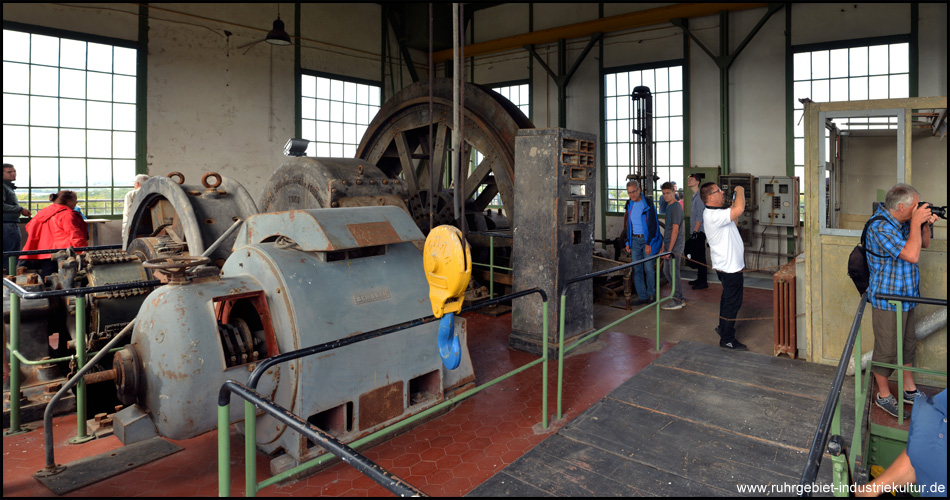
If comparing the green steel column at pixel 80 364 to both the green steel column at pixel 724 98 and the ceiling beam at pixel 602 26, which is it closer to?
the ceiling beam at pixel 602 26

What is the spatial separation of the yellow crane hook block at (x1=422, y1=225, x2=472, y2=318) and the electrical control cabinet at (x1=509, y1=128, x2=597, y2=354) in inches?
112

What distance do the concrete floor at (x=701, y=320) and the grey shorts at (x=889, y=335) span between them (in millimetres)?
1281

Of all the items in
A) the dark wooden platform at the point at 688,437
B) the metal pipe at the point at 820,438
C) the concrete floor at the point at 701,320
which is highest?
the metal pipe at the point at 820,438

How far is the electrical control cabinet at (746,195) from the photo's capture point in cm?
949

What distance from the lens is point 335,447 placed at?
1.56 metres

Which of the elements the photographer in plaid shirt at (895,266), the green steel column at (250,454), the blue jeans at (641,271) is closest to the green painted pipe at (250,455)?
the green steel column at (250,454)

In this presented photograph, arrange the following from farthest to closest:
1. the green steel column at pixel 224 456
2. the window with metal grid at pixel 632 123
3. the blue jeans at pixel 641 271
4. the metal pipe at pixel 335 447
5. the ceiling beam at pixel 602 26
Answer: the window with metal grid at pixel 632 123
the ceiling beam at pixel 602 26
the blue jeans at pixel 641 271
the green steel column at pixel 224 456
the metal pipe at pixel 335 447

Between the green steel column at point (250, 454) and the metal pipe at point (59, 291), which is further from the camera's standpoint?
the metal pipe at point (59, 291)

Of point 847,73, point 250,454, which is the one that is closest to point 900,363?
point 250,454

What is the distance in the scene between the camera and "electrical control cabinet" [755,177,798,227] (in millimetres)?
9102

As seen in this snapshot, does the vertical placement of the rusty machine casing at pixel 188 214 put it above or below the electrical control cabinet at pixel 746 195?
below

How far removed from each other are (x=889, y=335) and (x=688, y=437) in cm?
152

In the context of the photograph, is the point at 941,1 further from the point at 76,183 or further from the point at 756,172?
the point at 76,183

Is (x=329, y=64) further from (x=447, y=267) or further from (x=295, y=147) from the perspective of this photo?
(x=447, y=267)
